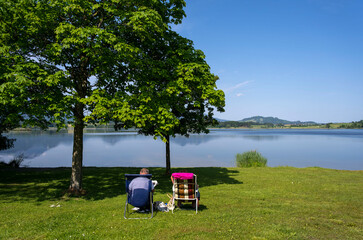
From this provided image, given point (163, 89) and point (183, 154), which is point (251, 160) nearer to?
point (163, 89)

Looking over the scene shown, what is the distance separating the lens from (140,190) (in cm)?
774

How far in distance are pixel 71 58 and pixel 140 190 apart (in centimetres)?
696

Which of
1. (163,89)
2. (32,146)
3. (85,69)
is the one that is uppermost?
(85,69)

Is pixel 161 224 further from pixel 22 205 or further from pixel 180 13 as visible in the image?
pixel 180 13

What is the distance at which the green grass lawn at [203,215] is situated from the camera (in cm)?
618

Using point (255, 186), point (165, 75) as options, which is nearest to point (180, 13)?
point (165, 75)

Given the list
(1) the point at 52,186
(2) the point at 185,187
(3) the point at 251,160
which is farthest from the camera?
(3) the point at 251,160

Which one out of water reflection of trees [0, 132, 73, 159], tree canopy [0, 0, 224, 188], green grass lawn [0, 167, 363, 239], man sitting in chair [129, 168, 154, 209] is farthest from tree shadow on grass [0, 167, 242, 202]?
water reflection of trees [0, 132, 73, 159]

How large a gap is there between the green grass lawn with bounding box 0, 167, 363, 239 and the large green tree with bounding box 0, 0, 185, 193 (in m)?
2.31

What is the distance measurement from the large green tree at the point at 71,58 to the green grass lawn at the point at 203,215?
231 cm

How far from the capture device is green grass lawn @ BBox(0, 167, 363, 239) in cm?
618

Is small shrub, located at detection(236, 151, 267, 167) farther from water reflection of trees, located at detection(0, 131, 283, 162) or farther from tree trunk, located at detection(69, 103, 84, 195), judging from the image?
water reflection of trees, located at detection(0, 131, 283, 162)

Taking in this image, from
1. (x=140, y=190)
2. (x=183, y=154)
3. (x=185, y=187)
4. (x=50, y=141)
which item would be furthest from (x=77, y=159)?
(x=50, y=141)

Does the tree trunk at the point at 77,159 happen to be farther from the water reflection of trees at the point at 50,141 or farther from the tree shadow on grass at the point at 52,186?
the water reflection of trees at the point at 50,141
